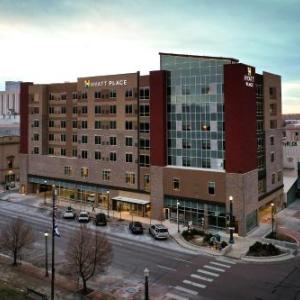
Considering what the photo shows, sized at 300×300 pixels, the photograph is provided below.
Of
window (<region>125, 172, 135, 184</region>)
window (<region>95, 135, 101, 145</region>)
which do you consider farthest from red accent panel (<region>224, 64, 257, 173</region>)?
window (<region>95, 135, 101, 145</region>)

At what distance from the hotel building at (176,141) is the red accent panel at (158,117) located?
0.50 ft

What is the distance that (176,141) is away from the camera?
6175 cm

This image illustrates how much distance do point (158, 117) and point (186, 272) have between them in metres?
27.6

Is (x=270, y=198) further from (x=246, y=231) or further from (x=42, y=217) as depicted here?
(x=42, y=217)

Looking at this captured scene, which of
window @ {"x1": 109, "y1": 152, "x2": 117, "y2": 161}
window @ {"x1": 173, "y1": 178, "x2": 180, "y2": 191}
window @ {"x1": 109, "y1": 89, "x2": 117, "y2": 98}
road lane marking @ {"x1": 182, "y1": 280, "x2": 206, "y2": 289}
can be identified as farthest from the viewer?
window @ {"x1": 109, "y1": 152, "x2": 117, "y2": 161}

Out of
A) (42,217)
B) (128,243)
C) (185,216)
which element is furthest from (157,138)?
(42,217)

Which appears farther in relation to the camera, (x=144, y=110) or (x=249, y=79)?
(x=144, y=110)

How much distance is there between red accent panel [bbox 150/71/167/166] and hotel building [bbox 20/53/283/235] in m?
0.15

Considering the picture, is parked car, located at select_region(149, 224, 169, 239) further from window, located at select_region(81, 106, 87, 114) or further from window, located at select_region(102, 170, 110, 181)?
window, located at select_region(81, 106, 87, 114)

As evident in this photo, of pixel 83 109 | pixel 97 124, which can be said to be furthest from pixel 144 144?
pixel 83 109

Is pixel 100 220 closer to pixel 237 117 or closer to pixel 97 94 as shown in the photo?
pixel 97 94

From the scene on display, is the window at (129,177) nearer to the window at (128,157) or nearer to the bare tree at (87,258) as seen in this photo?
the window at (128,157)

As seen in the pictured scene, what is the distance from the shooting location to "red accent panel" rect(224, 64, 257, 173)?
54875 mm

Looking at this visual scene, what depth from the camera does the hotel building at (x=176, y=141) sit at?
2202 inches
